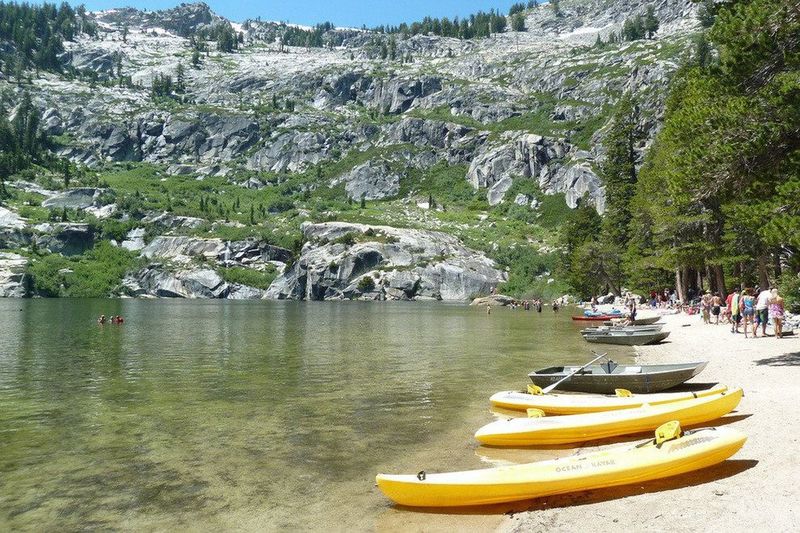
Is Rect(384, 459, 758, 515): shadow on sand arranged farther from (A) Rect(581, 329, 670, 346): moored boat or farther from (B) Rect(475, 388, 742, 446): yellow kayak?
(A) Rect(581, 329, 670, 346): moored boat

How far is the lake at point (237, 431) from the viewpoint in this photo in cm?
1015

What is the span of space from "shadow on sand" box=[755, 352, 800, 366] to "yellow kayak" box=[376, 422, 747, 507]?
553 inches

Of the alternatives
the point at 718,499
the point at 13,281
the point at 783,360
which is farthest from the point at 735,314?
the point at 13,281

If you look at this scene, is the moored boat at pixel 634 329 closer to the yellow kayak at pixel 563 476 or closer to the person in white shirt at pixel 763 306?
the person in white shirt at pixel 763 306

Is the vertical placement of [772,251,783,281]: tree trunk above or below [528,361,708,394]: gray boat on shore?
above

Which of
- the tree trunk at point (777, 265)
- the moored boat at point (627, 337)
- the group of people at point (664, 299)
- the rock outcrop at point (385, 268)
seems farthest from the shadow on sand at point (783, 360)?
the rock outcrop at point (385, 268)

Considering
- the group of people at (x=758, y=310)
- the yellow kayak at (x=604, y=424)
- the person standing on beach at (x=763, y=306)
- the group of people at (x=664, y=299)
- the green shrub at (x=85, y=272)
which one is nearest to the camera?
the yellow kayak at (x=604, y=424)

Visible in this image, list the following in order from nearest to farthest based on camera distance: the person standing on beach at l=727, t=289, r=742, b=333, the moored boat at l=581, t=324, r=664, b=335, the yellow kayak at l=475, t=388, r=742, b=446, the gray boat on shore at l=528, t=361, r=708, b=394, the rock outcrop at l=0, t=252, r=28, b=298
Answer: the yellow kayak at l=475, t=388, r=742, b=446 → the gray boat on shore at l=528, t=361, r=708, b=394 → the person standing on beach at l=727, t=289, r=742, b=333 → the moored boat at l=581, t=324, r=664, b=335 → the rock outcrop at l=0, t=252, r=28, b=298

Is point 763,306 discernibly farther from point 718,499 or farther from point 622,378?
point 718,499

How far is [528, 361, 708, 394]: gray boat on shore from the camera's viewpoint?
1850 cm

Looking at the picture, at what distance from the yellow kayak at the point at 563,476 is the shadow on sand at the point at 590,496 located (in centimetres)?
14

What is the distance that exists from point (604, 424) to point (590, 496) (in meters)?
3.84

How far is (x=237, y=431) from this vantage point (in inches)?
621

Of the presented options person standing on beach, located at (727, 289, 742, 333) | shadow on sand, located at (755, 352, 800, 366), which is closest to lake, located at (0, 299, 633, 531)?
person standing on beach, located at (727, 289, 742, 333)
